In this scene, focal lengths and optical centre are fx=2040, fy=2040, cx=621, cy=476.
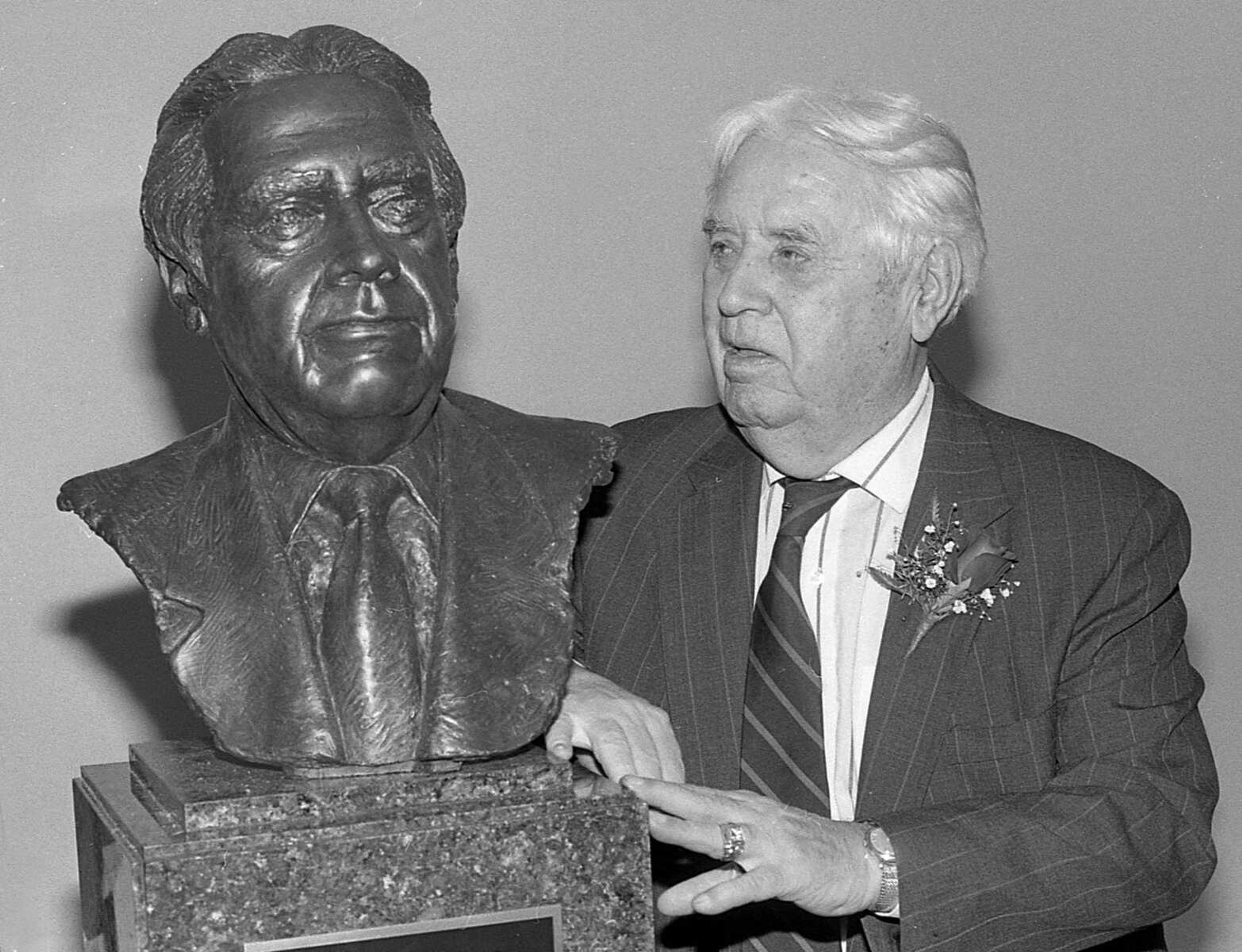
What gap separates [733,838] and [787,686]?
17.7 inches

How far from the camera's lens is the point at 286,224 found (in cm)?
228

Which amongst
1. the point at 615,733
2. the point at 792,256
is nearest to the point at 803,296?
the point at 792,256

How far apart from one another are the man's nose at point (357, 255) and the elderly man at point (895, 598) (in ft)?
2.23

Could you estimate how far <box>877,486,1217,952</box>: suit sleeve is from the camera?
2.62m

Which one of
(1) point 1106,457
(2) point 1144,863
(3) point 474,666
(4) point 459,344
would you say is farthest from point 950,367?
(3) point 474,666

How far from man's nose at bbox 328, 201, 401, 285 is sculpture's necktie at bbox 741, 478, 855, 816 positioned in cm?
84

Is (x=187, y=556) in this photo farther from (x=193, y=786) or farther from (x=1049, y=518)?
(x=1049, y=518)

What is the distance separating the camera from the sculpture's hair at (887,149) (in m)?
Result: 2.82

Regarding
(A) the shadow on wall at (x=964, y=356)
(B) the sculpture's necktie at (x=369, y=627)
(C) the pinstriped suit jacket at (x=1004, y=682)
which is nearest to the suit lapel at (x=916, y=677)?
(C) the pinstriped suit jacket at (x=1004, y=682)

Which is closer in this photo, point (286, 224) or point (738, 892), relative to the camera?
point (286, 224)

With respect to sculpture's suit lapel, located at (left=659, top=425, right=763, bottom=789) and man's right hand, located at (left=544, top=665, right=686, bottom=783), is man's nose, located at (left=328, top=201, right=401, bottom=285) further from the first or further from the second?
sculpture's suit lapel, located at (left=659, top=425, right=763, bottom=789)

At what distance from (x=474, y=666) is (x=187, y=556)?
355 mm

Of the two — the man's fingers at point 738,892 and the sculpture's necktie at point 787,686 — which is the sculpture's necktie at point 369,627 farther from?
the sculpture's necktie at point 787,686

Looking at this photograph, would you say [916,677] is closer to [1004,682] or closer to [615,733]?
[1004,682]
